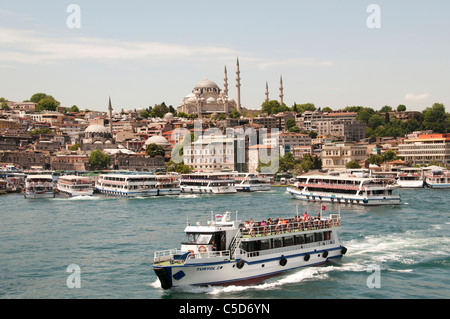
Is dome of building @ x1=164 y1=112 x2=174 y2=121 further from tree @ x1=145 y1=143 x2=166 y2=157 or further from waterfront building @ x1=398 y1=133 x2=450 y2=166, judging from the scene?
waterfront building @ x1=398 y1=133 x2=450 y2=166

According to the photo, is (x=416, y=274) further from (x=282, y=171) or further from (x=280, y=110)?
(x=280, y=110)

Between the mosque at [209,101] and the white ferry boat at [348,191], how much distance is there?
82159mm

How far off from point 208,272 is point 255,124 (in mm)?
93098

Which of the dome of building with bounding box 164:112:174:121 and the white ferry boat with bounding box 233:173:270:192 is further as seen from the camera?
the dome of building with bounding box 164:112:174:121

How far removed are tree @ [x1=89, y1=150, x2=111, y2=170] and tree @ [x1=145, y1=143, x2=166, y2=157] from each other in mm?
6463

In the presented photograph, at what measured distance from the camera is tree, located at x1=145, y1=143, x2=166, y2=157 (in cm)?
8969

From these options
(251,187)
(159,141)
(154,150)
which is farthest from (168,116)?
(251,187)

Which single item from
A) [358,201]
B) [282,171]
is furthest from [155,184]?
[282,171]

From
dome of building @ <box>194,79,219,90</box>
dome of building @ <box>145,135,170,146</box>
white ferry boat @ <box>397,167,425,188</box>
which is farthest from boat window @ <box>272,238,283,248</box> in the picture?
dome of building @ <box>194,79,219,90</box>

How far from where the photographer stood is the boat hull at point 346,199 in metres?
37.8

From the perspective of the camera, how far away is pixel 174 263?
50.9 ft

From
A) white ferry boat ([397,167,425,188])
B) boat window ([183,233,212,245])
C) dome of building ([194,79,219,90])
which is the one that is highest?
dome of building ([194,79,219,90])

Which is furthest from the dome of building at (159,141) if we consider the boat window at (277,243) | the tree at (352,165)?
the boat window at (277,243)

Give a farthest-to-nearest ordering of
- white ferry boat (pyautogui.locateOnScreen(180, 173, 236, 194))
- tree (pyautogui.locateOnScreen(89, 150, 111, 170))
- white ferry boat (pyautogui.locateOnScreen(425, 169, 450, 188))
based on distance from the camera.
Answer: tree (pyautogui.locateOnScreen(89, 150, 111, 170)) → white ferry boat (pyautogui.locateOnScreen(425, 169, 450, 188)) → white ferry boat (pyautogui.locateOnScreen(180, 173, 236, 194))
